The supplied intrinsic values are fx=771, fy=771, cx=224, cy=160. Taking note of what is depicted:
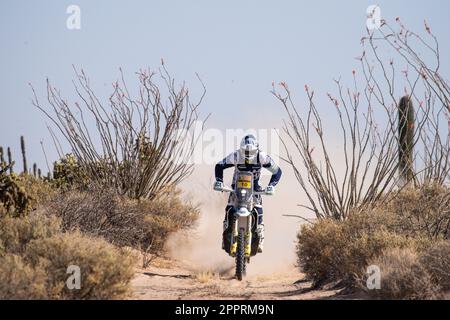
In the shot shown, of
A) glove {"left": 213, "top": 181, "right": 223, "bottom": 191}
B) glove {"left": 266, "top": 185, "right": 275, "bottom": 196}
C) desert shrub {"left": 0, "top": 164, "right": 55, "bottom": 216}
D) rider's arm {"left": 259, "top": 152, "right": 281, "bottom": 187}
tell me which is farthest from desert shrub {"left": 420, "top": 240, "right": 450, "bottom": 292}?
desert shrub {"left": 0, "top": 164, "right": 55, "bottom": 216}

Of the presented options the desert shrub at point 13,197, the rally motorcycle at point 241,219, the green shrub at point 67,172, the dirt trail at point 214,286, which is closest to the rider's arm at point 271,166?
the rally motorcycle at point 241,219

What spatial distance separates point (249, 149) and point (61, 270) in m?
3.56

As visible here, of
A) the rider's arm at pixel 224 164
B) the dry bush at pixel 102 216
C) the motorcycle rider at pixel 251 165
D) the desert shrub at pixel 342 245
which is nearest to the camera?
the desert shrub at pixel 342 245

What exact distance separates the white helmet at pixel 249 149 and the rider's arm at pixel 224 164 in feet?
0.74

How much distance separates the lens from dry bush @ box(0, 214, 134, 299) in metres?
7.29

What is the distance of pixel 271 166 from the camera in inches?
428

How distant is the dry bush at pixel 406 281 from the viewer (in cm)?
790

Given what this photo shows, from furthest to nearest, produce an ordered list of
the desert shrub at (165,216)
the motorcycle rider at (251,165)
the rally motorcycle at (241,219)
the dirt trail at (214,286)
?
the desert shrub at (165,216) → the motorcycle rider at (251,165) → the rally motorcycle at (241,219) → the dirt trail at (214,286)

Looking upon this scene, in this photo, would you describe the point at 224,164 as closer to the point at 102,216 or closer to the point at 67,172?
the point at 102,216

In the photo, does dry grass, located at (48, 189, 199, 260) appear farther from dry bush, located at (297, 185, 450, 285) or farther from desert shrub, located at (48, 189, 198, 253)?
dry bush, located at (297, 185, 450, 285)

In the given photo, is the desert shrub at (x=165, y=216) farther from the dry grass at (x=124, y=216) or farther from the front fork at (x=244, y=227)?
the front fork at (x=244, y=227)

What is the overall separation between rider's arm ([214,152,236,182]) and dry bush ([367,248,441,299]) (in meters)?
2.97
